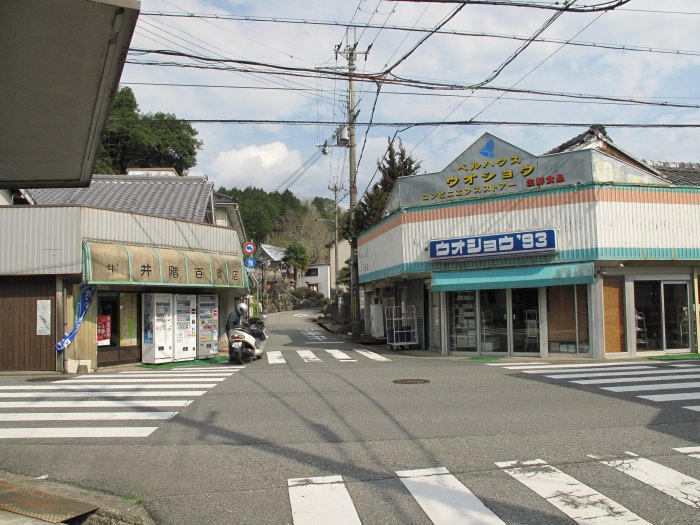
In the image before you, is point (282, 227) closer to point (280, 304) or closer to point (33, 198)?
point (280, 304)

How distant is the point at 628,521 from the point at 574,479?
3.26 ft

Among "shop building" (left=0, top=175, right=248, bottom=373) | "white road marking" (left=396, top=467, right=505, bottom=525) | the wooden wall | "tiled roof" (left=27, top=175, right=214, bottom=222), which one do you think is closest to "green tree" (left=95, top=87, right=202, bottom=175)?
"tiled roof" (left=27, top=175, right=214, bottom=222)

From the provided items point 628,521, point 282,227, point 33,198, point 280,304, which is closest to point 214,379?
point 628,521

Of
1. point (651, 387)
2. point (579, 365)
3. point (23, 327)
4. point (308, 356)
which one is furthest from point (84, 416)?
point (579, 365)

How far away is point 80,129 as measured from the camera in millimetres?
5938

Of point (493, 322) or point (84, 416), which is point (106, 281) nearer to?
point (84, 416)

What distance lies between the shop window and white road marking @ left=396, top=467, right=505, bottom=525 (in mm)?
12403

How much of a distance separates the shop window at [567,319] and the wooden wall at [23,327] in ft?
46.8

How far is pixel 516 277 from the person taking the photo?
17.2 m

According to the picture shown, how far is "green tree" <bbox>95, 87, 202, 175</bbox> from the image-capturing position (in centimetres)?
4275

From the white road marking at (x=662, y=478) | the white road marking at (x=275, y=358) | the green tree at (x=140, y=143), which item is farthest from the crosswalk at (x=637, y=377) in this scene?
the green tree at (x=140, y=143)

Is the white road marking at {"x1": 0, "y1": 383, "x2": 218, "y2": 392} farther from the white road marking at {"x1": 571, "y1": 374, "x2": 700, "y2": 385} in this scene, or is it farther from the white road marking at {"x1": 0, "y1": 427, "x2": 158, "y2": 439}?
the white road marking at {"x1": 571, "y1": 374, "x2": 700, "y2": 385}

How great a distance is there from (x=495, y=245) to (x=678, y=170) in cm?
1115

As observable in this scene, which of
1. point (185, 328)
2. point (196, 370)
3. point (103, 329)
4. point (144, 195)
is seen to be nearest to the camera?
point (196, 370)
